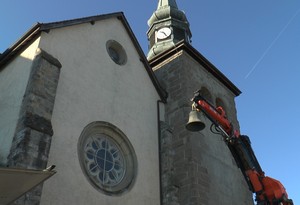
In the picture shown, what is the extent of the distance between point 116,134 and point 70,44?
296cm

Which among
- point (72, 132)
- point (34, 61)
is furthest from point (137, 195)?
point (34, 61)

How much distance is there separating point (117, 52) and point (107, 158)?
419cm

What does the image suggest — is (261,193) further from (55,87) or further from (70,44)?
(70,44)

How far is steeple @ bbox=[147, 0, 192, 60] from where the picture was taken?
1877cm

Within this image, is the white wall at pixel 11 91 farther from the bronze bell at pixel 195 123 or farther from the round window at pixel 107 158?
the bronze bell at pixel 195 123

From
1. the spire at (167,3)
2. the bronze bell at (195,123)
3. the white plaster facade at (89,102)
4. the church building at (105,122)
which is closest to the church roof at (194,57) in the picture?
the church building at (105,122)

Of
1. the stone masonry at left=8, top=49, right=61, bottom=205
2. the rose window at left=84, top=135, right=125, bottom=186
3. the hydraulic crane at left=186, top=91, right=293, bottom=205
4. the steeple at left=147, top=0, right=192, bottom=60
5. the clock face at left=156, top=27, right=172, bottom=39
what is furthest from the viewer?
the clock face at left=156, top=27, right=172, bottom=39

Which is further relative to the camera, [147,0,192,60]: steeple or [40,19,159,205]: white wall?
[147,0,192,60]: steeple

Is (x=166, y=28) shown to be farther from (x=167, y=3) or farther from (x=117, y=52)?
(x=117, y=52)

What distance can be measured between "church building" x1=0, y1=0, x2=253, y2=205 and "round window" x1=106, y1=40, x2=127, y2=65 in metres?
0.04

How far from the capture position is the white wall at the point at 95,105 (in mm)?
9383

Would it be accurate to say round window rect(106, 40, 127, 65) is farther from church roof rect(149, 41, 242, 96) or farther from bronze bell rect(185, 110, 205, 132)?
bronze bell rect(185, 110, 205, 132)

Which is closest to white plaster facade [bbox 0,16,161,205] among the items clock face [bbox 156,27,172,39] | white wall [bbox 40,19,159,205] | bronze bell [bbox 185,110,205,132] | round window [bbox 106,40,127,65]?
white wall [bbox 40,19,159,205]

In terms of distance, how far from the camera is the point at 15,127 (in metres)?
8.94
